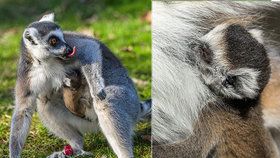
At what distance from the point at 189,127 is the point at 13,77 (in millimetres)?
4268

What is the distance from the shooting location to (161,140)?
5.31m

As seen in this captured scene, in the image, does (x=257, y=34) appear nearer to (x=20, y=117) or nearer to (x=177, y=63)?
(x=177, y=63)

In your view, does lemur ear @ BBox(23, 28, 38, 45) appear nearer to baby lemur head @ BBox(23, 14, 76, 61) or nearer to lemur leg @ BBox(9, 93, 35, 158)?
baby lemur head @ BBox(23, 14, 76, 61)

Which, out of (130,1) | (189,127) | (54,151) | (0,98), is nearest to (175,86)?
(189,127)

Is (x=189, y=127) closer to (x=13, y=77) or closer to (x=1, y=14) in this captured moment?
(x=13, y=77)

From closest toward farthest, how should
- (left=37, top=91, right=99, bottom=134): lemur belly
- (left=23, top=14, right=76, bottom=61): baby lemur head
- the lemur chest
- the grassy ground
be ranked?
(left=23, top=14, right=76, bottom=61): baby lemur head < the lemur chest < (left=37, top=91, right=99, bottom=134): lemur belly < the grassy ground

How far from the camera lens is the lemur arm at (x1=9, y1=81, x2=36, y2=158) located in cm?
574

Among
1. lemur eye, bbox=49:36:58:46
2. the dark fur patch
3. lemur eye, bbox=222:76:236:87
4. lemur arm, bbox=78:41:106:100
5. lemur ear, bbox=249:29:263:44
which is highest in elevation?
lemur ear, bbox=249:29:263:44

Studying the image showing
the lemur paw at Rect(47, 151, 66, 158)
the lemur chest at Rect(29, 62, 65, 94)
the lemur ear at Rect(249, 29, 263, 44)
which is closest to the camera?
the lemur ear at Rect(249, 29, 263, 44)

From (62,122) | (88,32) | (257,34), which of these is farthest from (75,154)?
(88,32)

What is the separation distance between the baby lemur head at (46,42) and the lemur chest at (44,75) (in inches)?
3.6

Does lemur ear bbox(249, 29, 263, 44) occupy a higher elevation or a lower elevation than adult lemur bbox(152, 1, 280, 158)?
higher

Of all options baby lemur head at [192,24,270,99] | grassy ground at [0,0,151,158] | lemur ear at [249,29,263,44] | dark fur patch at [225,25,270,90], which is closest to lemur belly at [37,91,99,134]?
grassy ground at [0,0,151,158]

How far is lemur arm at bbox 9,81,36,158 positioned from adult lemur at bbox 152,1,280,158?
1.16 meters
